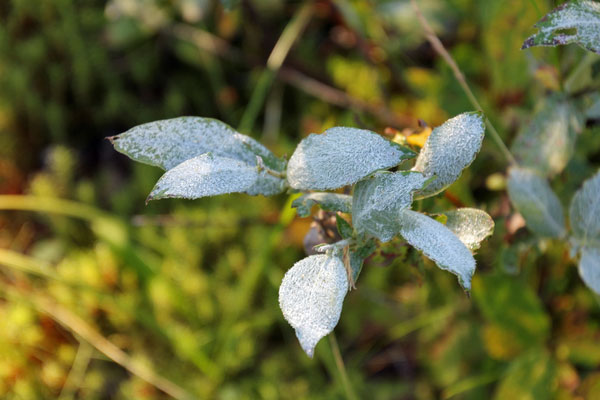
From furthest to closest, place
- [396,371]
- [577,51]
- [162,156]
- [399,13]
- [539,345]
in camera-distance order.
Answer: [399,13] → [396,371] → [539,345] → [577,51] → [162,156]

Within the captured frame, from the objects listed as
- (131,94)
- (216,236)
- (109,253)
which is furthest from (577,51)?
(131,94)

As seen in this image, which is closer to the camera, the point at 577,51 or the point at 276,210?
the point at 577,51

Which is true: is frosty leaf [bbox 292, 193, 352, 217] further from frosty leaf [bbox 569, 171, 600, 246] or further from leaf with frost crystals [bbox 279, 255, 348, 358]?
frosty leaf [bbox 569, 171, 600, 246]

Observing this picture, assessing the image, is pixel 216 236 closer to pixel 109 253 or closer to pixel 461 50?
pixel 109 253

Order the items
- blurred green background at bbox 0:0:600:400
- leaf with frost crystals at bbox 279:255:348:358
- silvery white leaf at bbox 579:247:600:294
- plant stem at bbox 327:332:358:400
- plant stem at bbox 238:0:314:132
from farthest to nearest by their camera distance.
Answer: plant stem at bbox 238:0:314:132 → blurred green background at bbox 0:0:600:400 → plant stem at bbox 327:332:358:400 → silvery white leaf at bbox 579:247:600:294 → leaf with frost crystals at bbox 279:255:348:358

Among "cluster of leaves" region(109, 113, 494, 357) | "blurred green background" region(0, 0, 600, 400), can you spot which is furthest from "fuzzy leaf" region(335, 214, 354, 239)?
"blurred green background" region(0, 0, 600, 400)

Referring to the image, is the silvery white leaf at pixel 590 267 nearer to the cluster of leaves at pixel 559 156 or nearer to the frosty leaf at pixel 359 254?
the cluster of leaves at pixel 559 156
